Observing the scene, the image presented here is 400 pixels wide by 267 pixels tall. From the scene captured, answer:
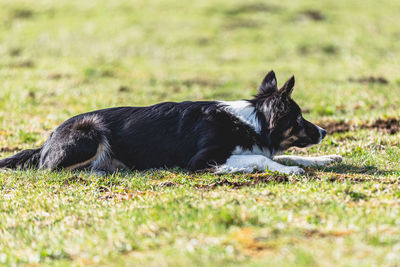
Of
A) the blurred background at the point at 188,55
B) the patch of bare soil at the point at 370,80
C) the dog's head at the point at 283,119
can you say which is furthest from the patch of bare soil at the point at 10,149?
the patch of bare soil at the point at 370,80

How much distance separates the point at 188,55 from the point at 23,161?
15687 millimetres

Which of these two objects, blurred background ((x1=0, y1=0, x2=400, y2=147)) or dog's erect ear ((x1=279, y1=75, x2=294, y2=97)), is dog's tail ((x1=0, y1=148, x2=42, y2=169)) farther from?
dog's erect ear ((x1=279, y1=75, x2=294, y2=97))

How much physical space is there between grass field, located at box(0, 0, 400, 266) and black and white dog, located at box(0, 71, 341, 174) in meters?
0.40

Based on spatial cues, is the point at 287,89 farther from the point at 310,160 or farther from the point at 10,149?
the point at 10,149

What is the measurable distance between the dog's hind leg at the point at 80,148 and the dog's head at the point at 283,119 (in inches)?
94.3

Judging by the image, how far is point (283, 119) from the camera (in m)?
7.53

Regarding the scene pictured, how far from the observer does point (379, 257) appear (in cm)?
362

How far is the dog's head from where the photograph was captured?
24.3 feet

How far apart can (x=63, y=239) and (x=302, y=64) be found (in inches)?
707

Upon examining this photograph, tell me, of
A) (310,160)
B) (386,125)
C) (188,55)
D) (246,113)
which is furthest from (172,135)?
(188,55)

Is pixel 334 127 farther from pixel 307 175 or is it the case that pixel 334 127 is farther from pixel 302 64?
pixel 302 64

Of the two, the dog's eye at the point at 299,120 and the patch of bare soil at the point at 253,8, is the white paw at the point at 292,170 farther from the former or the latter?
the patch of bare soil at the point at 253,8

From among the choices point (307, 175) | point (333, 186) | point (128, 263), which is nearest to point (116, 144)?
point (307, 175)

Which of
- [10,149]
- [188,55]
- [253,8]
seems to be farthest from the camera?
[253,8]
